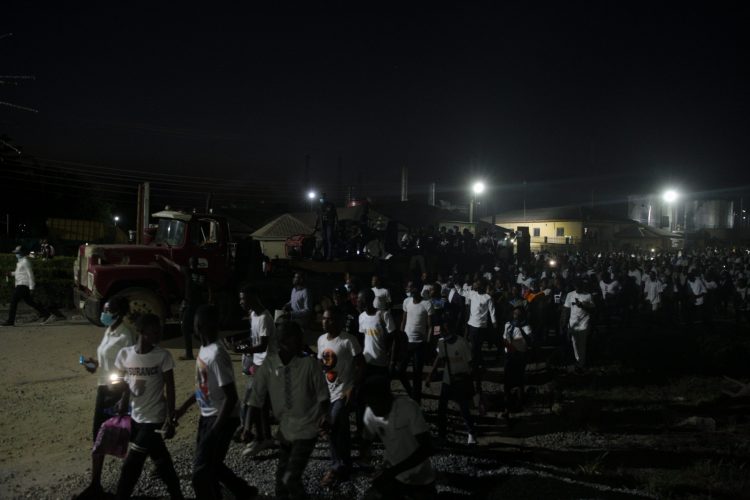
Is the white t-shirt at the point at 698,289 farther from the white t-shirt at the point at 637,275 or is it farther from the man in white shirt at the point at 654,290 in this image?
the white t-shirt at the point at 637,275

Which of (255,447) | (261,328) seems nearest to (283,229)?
(261,328)

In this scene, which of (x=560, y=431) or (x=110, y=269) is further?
(x=110, y=269)

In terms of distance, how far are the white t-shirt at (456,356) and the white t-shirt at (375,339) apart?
0.67 metres

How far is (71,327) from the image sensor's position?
484 inches

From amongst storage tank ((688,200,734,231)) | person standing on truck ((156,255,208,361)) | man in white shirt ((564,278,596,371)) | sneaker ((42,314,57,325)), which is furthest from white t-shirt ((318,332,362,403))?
storage tank ((688,200,734,231))

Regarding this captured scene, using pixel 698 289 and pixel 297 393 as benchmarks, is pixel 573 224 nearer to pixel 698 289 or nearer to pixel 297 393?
pixel 698 289

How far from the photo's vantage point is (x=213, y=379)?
3.98 meters

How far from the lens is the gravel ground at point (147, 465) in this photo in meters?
4.89

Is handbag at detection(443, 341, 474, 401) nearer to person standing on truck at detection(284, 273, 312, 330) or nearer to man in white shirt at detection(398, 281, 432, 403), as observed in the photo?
man in white shirt at detection(398, 281, 432, 403)

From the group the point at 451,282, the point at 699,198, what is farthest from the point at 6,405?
the point at 699,198

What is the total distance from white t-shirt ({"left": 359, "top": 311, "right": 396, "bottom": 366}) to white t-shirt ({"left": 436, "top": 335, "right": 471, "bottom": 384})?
67 centimetres

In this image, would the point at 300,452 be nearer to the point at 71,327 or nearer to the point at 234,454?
the point at 234,454

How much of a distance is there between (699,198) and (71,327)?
84.8 metres

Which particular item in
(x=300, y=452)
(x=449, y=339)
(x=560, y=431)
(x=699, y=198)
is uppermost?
(x=699, y=198)
